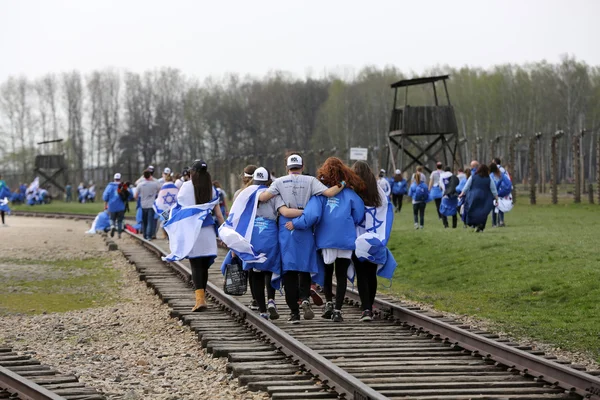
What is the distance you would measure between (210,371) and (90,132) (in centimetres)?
11920

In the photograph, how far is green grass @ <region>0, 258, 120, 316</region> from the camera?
16.2 m

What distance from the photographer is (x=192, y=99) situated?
127 meters

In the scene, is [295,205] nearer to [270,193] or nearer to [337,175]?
[270,193]

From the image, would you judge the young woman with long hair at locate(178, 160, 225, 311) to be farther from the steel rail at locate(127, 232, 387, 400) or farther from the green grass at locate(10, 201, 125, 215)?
the green grass at locate(10, 201, 125, 215)

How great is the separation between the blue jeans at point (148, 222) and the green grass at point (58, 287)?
517cm

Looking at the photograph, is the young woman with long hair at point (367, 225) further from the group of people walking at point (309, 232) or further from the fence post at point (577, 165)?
the fence post at point (577, 165)

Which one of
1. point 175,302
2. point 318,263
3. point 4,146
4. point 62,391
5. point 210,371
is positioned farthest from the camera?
point 4,146

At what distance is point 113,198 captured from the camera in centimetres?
2923

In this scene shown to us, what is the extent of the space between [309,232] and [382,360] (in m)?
2.71

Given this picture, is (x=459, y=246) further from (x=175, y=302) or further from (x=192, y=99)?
(x=192, y=99)

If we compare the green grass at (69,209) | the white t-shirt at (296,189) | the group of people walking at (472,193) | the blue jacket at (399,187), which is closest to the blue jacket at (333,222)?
the white t-shirt at (296,189)

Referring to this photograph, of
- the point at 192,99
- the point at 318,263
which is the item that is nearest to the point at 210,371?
the point at 318,263

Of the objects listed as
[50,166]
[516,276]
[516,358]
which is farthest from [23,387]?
[50,166]

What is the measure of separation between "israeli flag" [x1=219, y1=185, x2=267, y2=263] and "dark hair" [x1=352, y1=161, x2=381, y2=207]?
3.57 ft
